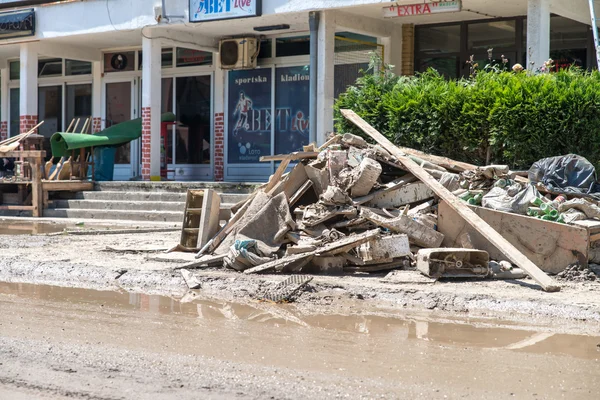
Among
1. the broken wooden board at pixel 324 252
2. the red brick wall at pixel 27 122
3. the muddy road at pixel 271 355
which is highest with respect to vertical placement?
the red brick wall at pixel 27 122

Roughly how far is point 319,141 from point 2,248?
6.27 meters

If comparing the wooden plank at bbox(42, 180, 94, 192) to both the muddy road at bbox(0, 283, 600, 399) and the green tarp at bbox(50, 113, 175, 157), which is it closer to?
the green tarp at bbox(50, 113, 175, 157)

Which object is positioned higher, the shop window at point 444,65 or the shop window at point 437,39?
the shop window at point 437,39

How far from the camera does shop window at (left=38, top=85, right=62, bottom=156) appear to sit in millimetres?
22891

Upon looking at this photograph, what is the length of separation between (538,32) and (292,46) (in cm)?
654

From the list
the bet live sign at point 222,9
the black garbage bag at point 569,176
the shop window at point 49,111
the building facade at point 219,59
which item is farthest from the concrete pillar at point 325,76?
the shop window at point 49,111

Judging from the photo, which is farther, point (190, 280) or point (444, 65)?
point (444, 65)

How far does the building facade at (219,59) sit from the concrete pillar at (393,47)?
1.1 inches

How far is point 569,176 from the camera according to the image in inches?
373

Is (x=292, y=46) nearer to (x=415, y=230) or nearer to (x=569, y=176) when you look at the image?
(x=569, y=176)

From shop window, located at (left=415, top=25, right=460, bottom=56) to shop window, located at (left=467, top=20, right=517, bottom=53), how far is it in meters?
0.32

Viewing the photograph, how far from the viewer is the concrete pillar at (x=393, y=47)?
666 inches

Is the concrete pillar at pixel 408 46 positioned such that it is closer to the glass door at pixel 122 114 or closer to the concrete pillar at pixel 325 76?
the concrete pillar at pixel 325 76

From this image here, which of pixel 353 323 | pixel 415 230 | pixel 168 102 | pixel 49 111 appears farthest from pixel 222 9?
pixel 353 323
